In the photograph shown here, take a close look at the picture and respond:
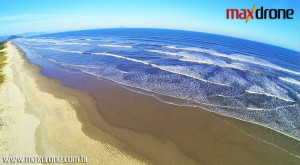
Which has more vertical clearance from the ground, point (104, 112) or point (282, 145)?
point (104, 112)

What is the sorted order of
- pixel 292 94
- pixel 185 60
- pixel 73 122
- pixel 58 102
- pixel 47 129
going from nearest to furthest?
pixel 47 129
pixel 73 122
pixel 58 102
pixel 292 94
pixel 185 60

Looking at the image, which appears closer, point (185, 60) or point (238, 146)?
point (238, 146)

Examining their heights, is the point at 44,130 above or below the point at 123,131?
above

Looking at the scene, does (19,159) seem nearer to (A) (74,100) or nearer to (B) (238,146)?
(A) (74,100)

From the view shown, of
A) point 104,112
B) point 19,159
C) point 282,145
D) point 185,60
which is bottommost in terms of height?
point 282,145

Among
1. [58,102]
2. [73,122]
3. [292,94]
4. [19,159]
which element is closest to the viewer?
[19,159]

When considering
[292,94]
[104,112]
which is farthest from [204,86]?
[104,112]
